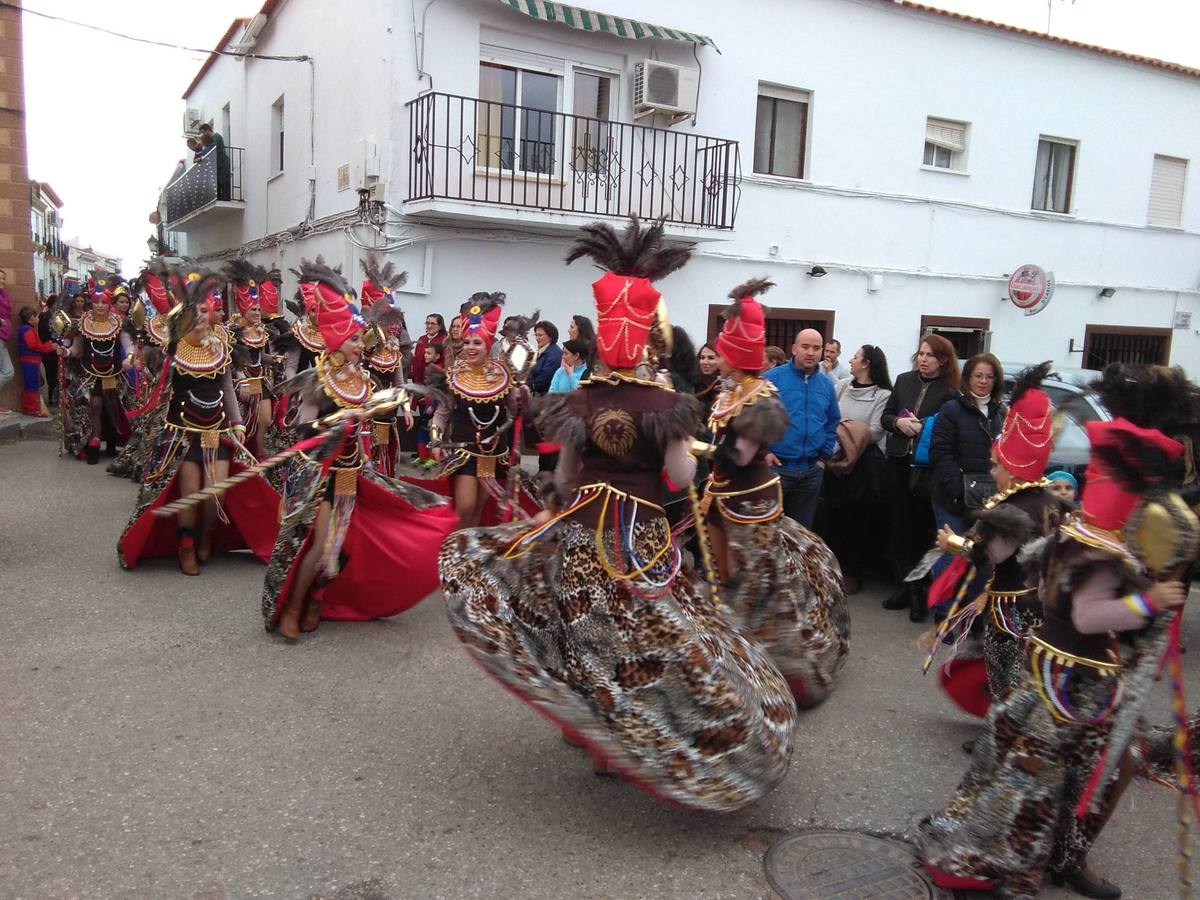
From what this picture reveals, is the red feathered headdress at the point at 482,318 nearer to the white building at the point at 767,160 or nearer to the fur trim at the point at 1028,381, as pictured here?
the fur trim at the point at 1028,381

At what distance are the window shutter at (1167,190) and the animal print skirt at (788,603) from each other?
15400 mm

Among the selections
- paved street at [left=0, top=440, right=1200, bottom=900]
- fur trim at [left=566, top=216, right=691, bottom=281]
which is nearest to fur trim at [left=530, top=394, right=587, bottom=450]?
fur trim at [left=566, top=216, right=691, bottom=281]

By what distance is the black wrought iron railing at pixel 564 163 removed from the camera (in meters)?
11.6

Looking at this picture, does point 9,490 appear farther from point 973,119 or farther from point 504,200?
point 973,119

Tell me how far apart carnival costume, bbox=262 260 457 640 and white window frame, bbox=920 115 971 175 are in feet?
38.1

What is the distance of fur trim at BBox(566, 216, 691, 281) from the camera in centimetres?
367

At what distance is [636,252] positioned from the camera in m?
3.67

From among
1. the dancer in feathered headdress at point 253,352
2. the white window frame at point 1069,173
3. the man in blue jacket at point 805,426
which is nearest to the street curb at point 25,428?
the dancer in feathered headdress at point 253,352

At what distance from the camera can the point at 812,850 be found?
11.0ft

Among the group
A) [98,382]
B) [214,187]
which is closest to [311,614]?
[98,382]

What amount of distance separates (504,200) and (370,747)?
9.43 meters

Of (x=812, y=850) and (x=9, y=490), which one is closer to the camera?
(x=812, y=850)

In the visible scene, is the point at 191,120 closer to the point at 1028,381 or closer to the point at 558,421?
the point at 558,421

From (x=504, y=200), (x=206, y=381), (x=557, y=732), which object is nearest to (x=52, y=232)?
(x=504, y=200)
